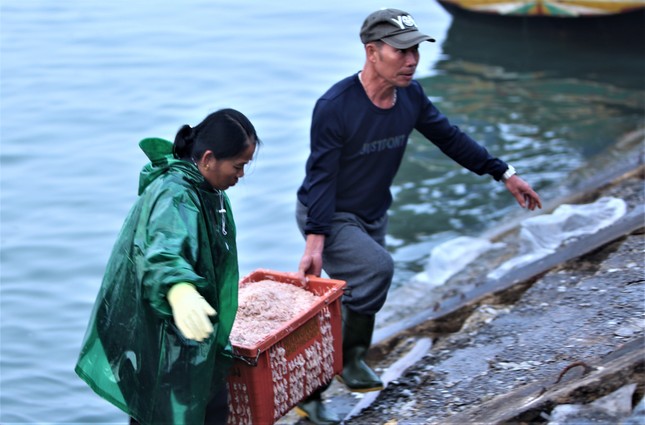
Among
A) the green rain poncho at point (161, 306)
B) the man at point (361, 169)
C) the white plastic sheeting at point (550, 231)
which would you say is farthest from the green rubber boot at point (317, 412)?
the white plastic sheeting at point (550, 231)

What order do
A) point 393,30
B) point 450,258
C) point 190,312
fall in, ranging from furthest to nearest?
point 450,258 < point 393,30 < point 190,312

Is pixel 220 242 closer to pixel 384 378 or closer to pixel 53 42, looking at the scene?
pixel 384 378

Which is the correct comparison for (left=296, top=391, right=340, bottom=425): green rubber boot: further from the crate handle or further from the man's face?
the man's face

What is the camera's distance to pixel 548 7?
17.4 meters

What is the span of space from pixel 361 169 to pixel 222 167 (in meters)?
1.47

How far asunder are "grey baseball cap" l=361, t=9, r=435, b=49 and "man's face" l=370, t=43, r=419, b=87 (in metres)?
0.04

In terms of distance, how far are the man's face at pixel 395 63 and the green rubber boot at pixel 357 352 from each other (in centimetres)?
121

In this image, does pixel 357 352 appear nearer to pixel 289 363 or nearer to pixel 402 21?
pixel 289 363

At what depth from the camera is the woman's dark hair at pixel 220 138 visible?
12.0 ft

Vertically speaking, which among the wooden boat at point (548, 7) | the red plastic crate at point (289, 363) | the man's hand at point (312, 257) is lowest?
the red plastic crate at point (289, 363)

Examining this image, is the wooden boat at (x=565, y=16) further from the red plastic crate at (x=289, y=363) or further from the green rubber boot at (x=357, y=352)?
the red plastic crate at (x=289, y=363)

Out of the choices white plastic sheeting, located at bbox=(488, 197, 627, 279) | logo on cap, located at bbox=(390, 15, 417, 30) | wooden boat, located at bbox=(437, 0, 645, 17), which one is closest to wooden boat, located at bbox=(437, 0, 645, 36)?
wooden boat, located at bbox=(437, 0, 645, 17)

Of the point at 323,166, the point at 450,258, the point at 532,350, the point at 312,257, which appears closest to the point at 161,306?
the point at 312,257

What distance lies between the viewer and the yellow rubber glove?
3.19 metres
